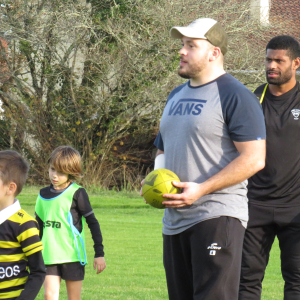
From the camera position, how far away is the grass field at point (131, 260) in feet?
21.0

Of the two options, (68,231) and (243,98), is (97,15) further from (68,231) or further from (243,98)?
(243,98)

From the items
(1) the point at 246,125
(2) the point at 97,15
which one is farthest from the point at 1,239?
(2) the point at 97,15

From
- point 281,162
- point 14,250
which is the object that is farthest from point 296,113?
point 14,250

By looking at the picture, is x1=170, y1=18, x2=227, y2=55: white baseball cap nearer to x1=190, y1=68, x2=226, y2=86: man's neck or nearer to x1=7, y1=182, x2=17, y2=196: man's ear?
x1=190, y1=68, x2=226, y2=86: man's neck

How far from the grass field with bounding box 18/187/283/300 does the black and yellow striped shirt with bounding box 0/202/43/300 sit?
325 centimetres

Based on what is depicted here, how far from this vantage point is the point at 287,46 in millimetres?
4719

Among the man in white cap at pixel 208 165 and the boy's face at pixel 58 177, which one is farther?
the boy's face at pixel 58 177

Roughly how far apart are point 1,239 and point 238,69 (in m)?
17.7

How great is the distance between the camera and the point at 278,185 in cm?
454

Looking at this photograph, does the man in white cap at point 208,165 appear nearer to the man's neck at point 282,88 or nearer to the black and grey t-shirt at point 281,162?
the black and grey t-shirt at point 281,162

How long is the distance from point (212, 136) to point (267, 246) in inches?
76.0

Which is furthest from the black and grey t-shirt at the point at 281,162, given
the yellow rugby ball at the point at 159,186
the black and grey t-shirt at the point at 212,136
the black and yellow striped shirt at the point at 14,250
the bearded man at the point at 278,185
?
the black and yellow striped shirt at the point at 14,250

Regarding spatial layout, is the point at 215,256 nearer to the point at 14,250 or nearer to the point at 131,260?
the point at 14,250

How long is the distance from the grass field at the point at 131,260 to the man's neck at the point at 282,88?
8.55 ft
